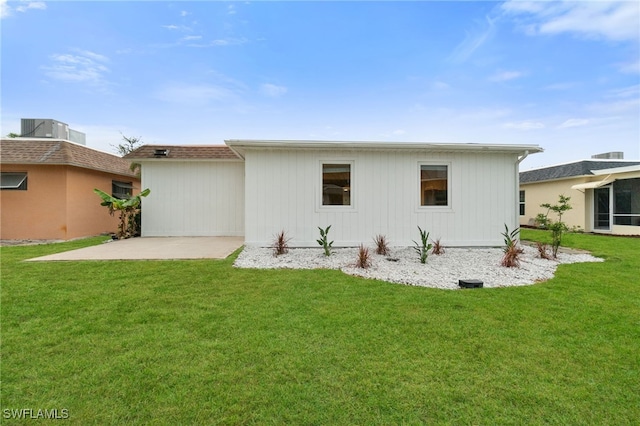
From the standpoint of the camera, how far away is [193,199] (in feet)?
35.4

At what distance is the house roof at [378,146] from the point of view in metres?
7.74

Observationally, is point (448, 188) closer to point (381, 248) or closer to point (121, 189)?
point (381, 248)

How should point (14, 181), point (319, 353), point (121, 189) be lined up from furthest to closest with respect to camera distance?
point (121, 189)
point (14, 181)
point (319, 353)

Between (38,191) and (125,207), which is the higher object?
(38,191)

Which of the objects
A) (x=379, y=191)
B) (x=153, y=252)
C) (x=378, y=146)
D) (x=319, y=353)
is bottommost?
(x=319, y=353)

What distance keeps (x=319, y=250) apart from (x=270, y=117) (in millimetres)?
11520

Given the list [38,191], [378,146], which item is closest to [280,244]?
[378,146]

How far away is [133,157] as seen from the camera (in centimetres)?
1056

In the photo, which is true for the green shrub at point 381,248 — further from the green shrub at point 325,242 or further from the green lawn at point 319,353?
the green lawn at point 319,353

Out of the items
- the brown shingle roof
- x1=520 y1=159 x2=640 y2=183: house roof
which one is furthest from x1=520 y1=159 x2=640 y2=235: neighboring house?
the brown shingle roof

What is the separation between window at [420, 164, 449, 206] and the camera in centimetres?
846

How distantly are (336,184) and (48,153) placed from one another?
10853 millimetres

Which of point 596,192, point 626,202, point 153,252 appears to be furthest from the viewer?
point 596,192

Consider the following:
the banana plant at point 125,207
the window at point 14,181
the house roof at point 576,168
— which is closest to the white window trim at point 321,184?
the banana plant at point 125,207
